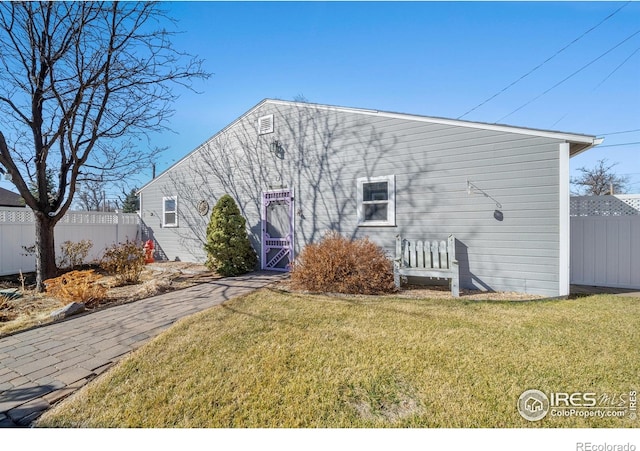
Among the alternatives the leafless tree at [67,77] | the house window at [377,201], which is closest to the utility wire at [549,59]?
the house window at [377,201]

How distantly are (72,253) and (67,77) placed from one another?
17.0ft

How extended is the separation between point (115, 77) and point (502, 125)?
8.31m

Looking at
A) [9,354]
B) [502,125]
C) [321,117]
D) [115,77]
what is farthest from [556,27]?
[9,354]

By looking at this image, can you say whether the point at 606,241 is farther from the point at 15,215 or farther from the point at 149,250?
the point at 15,215

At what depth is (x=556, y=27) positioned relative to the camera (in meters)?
5.54

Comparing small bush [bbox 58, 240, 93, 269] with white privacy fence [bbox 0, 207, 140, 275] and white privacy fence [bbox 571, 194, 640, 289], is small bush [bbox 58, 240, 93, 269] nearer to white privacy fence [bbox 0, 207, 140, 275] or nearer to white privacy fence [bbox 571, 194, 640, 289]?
white privacy fence [bbox 0, 207, 140, 275]

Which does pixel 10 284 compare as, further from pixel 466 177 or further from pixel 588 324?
pixel 588 324

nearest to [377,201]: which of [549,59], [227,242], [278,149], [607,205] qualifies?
[278,149]

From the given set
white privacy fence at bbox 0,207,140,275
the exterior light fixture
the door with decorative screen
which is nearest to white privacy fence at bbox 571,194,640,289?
the door with decorative screen

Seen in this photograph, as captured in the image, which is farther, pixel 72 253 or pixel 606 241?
pixel 72 253

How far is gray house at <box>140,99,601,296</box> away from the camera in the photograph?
17.5ft

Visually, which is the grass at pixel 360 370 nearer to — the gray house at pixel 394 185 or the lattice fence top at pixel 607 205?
the gray house at pixel 394 185

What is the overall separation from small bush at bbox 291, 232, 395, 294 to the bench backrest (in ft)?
1.37

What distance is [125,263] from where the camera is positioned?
659 centimetres
